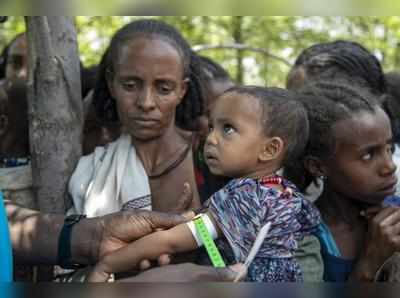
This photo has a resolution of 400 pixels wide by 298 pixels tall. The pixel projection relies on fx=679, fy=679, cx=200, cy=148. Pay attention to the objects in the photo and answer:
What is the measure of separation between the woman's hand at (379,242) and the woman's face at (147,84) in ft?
2.84

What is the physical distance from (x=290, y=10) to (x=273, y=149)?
41.0 inches

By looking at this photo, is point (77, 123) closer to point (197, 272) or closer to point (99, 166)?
point (99, 166)

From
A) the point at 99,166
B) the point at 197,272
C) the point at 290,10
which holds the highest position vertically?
the point at 290,10

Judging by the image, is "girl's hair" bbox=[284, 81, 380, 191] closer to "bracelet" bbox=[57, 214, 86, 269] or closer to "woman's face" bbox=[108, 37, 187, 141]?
"woman's face" bbox=[108, 37, 187, 141]

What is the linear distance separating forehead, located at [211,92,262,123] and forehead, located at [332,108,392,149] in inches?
13.4

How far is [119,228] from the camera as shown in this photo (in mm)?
2182

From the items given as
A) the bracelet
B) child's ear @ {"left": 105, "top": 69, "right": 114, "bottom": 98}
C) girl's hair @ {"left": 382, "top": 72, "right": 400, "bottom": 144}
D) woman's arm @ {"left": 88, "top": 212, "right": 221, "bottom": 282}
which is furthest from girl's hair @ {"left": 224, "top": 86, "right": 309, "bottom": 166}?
girl's hair @ {"left": 382, "top": 72, "right": 400, "bottom": 144}

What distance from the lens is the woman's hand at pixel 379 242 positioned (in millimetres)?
2240

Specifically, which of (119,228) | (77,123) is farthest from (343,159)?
(77,123)

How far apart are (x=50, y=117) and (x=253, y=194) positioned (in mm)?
971

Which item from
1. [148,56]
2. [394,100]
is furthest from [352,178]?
[394,100]

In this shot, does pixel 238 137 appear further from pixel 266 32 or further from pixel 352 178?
pixel 266 32

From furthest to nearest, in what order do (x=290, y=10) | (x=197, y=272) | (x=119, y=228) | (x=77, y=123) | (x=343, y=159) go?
(x=77, y=123), (x=343, y=159), (x=119, y=228), (x=197, y=272), (x=290, y=10)

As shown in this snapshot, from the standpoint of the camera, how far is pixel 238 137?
7.18 ft
